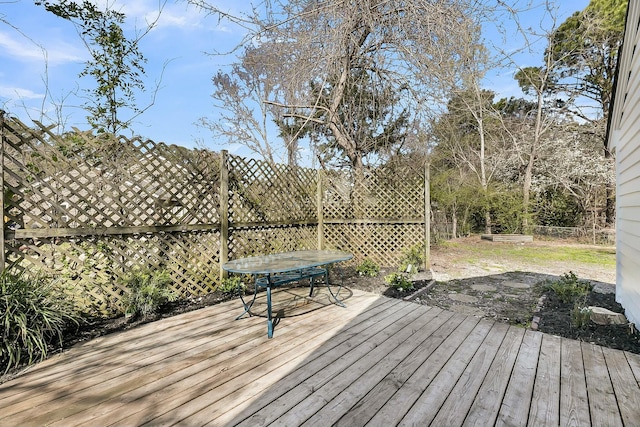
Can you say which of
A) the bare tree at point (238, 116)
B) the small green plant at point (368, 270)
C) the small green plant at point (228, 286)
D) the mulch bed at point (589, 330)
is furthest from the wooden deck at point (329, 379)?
the bare tree at point (238, 116)

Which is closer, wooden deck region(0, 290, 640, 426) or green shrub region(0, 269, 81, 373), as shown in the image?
wooden deck region(0, 290, 640, 426)

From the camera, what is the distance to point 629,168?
315cm

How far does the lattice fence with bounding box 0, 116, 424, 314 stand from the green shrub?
29 centimetres

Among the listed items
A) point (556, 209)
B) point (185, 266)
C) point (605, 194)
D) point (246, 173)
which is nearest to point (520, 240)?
point (556, 209)

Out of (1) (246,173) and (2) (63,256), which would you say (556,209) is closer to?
(1) (246,173)

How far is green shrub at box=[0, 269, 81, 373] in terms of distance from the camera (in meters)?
2.07

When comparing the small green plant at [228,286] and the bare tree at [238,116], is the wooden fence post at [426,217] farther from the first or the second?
the bare tree at [238,116]

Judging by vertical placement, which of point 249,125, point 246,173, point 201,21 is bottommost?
point 246,173

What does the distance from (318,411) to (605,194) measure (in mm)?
12926

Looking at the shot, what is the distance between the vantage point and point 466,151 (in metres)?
13.9

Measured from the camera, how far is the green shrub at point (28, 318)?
2074 mm

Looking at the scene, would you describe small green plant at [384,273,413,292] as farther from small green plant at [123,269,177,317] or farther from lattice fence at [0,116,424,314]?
small green plant at [123,269,177,317]

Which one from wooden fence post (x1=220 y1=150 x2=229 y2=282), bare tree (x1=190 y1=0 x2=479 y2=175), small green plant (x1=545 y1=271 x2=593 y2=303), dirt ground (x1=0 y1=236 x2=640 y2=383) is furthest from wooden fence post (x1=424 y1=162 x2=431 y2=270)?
wooden fence post (x1=220 y1=150 x2=229 y2=282)

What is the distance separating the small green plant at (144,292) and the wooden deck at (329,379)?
33cm
